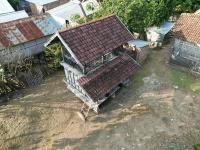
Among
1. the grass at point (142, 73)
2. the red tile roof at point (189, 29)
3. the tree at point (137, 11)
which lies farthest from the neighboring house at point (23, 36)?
the red tile roof at point (189, 29)

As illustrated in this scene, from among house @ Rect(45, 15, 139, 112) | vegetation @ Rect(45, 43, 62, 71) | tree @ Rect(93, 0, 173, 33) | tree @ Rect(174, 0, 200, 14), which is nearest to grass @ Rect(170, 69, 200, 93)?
house @ Rect(45, 15, 139, 112)

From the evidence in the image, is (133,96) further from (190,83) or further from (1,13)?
(1,13)

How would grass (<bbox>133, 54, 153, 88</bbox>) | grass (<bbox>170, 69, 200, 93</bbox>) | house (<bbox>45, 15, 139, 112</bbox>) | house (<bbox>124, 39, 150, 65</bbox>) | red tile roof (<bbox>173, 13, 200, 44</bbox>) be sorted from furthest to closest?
1. house (<bbox>124, 39, 150, 65</bbox>)
2. red tile roof (<bbox>173, 13, 200, 44</bbox>)
3. grass (<bbox>133, 54, 153, 88</bbox>)
4. grass (<bbox>170, 69, 200, 93</bbox>)
5. house (<bbox>45, 15, 139, 112</bbox>)

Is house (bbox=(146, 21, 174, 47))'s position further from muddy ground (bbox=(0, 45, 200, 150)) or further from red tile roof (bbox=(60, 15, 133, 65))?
red tile roof (bbox=(60, 15, 133, 65))

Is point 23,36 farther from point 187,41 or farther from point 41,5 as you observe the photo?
point 187,41

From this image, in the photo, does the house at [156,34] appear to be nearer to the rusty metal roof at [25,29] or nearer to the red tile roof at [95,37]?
the red tile roof at [95,37]

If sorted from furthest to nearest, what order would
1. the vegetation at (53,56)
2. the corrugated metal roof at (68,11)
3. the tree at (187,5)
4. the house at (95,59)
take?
the tree at (187,5) → the corrugated metal roof at (68,11) → the vegetation at (53,56) → the house at (95,59)

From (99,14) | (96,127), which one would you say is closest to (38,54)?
(99,14)
